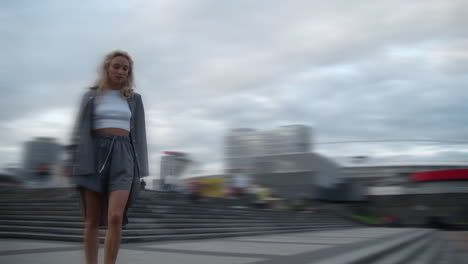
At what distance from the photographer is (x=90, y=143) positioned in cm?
256

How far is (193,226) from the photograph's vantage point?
28.2 ft

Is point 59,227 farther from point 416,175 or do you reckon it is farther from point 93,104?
point 416,175

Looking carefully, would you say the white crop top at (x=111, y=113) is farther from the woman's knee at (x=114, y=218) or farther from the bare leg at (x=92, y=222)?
the woman's knee at (x=114, y=218)

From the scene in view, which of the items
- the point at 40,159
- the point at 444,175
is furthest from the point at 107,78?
the point at 444,175

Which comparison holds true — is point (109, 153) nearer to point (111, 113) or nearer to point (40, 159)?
point (111, 113)

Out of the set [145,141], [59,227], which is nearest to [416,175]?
[59,227]

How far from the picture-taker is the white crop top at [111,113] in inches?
103

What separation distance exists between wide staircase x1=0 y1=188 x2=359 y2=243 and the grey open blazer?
3415 millimetres

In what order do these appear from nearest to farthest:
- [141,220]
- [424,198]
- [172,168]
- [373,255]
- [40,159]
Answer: [373,255] → [141,220] → [40,159] → [172,168] → [424,198]

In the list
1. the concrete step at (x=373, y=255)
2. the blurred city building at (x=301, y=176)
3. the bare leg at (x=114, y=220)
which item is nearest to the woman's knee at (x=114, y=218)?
the bare leg at (x=114, y=220)

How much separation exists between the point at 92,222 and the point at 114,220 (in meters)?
0.23

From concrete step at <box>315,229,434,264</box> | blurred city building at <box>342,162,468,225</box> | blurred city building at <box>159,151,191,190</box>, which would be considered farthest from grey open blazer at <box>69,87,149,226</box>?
blurred city building at <box>342,162,468,225</box>

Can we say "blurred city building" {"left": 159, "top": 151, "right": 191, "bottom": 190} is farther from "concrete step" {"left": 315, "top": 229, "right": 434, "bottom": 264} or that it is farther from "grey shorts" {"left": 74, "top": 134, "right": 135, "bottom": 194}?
"grey shorts" {"left": 74, "top": 134, "right": 135, "bottom": 194}

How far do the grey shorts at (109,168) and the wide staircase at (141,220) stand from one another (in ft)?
11.5
